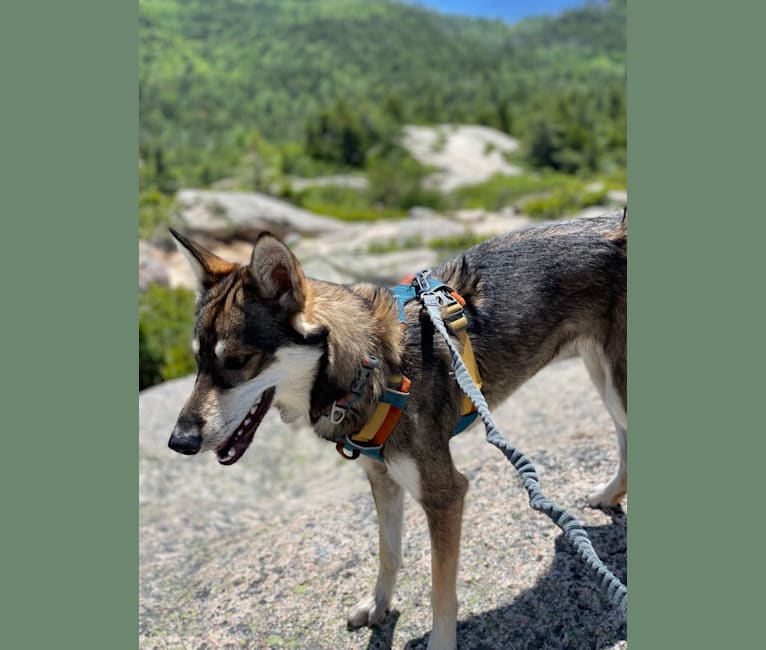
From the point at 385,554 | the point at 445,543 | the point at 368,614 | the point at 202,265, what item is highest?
the point at 202,265

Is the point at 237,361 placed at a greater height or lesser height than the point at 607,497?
greater

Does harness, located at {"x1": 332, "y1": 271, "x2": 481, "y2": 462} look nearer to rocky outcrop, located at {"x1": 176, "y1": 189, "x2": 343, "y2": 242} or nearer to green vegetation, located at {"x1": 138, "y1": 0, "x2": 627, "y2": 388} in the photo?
green vegetation, located at {"x1": 138, "y1": 0, "x2": 627, "y2": 388}

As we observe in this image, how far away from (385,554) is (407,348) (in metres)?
1.58

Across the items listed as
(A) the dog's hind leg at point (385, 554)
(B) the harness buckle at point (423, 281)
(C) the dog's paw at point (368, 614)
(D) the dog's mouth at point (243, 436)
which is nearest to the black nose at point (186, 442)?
(D) the dog's mouth at point (243, 436)

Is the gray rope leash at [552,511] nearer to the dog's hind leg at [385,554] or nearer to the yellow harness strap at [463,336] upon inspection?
the yellow harness strap at [463,336]

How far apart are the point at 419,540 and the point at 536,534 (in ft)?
3.14

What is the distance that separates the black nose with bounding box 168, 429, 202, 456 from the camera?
389 cm

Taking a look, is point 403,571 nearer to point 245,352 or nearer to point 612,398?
point 612,398

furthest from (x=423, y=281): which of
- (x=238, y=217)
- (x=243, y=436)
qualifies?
(x=238, y=217)

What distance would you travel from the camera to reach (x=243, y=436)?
13.3 feet

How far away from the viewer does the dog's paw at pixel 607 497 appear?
5457 millimetres

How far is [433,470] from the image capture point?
4441 mm

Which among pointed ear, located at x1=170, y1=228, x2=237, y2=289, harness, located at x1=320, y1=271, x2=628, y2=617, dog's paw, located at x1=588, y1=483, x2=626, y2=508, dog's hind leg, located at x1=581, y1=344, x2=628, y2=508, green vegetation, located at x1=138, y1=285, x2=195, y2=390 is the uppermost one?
pointed ear, located at x1=170, y1=228, x2=237, y2=289

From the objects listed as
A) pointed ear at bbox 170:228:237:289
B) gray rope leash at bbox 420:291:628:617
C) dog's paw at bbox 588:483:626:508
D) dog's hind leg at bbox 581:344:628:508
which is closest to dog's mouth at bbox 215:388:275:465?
pointed ear at bbox 170:228:237:289
